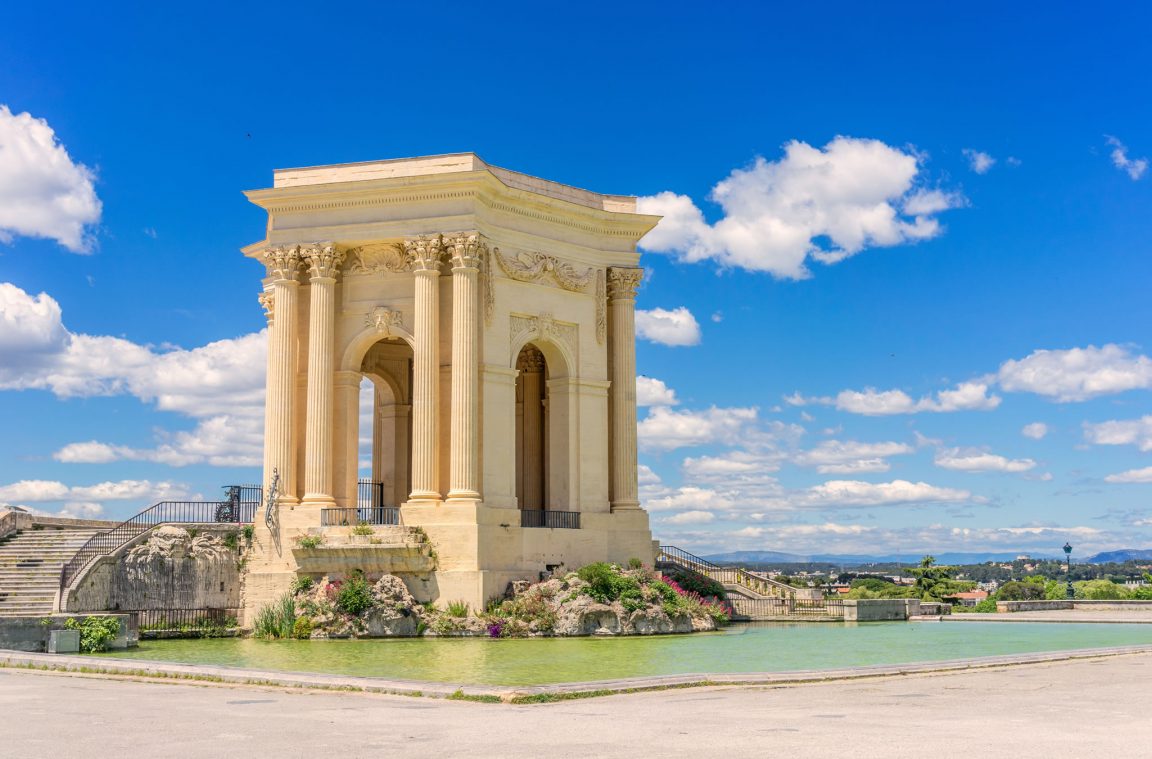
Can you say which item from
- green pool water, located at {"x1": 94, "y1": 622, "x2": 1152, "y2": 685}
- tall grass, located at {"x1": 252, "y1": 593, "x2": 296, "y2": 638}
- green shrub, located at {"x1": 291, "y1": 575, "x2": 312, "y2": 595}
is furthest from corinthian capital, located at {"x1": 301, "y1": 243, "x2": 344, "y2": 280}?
green pool water, located at {"x1": 94, "y1": 622, "x2": 1152, "y2": 685}

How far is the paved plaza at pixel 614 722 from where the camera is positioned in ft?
39.3

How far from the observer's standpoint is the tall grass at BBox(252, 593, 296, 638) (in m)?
35.1

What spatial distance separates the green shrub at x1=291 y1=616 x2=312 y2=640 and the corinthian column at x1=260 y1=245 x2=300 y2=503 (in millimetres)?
6170

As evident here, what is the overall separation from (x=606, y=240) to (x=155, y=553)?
61.2 feet

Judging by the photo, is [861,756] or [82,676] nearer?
[861,756]

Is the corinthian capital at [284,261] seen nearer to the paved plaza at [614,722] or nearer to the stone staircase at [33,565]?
the stone staircase at [33,565]

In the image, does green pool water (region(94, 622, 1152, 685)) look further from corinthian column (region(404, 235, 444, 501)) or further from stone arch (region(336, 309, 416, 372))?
stone arch (region(336, 309, 416, 372))

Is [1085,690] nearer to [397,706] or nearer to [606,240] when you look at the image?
[397,706]

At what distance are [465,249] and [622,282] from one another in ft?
23.9

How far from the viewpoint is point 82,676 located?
20297mm

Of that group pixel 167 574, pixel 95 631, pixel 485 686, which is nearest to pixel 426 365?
pixel 167 574

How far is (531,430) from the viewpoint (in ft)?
153

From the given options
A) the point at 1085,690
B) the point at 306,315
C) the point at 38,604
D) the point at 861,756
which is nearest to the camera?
the point at 861,756

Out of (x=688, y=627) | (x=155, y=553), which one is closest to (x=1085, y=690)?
(x=688, y=627)
